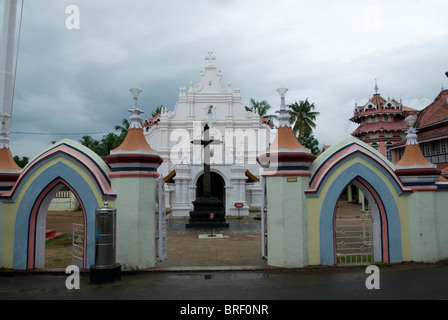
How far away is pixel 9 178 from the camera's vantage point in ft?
28.4

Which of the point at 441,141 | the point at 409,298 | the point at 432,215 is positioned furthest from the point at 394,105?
the point at 409,298

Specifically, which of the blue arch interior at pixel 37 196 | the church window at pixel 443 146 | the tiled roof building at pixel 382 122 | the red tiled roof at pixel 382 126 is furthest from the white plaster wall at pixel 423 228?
the red tiled roof at pixel 382 126

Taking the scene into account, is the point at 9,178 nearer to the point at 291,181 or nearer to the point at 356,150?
the point at 291,181

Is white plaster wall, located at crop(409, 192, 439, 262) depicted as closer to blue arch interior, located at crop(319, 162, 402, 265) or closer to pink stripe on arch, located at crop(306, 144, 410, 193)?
blue arch interior, located at crop(319, 162, 402, 265)

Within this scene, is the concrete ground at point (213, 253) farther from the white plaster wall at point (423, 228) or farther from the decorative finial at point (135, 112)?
the white plaster wall at point (423, 228)

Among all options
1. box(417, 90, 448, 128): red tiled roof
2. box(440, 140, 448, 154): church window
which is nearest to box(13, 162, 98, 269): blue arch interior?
box(440, 140, 448, 154): church window

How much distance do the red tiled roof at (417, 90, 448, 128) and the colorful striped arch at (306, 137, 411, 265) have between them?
55.2ft

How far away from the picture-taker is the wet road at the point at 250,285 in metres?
6.11

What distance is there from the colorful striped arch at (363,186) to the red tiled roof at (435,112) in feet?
55.2

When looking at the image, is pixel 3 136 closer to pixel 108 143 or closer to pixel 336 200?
pixel 336 200
